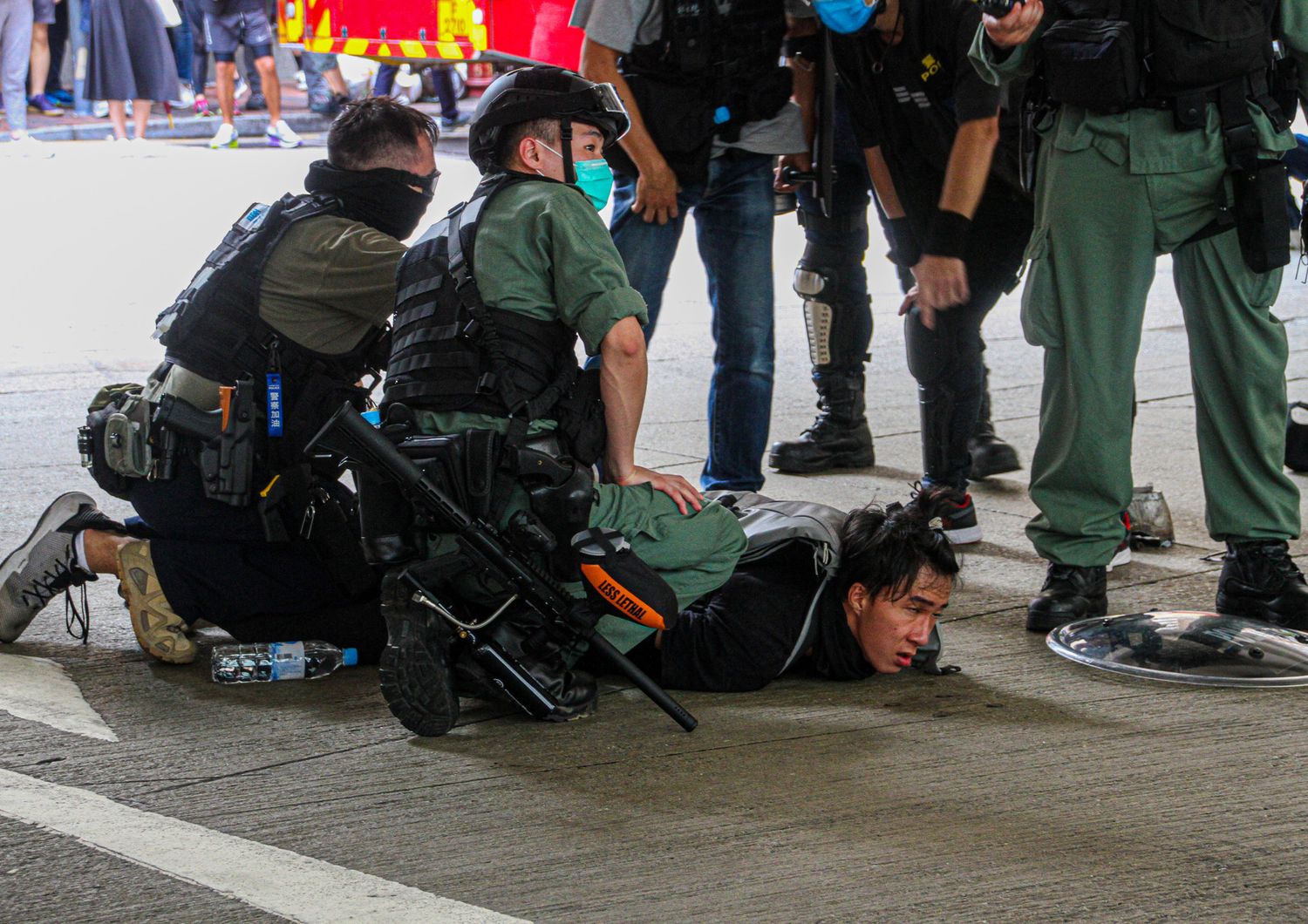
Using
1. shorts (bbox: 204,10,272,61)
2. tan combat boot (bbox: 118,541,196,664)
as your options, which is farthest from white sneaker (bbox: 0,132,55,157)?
tan combat boot (bbox: 118,541,196,664)

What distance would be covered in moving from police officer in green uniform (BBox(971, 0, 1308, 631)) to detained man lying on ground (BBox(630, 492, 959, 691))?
1.88 ft

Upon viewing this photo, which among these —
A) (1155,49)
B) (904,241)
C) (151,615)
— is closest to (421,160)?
(151,615)

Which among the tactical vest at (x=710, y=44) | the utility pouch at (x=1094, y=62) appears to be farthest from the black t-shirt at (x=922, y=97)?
the utility pouch at (x=1094, y=62)

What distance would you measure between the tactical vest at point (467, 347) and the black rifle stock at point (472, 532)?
0.21 meters

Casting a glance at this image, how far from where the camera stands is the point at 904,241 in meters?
4.75

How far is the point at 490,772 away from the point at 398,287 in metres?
1.05

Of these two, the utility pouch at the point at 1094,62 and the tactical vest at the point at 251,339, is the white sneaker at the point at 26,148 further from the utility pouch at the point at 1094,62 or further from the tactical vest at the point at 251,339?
the utility pouch at the point at 1094,62

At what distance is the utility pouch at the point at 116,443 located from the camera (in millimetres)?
3734

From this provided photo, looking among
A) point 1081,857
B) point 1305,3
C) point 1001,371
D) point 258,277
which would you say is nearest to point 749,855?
point 1081,857

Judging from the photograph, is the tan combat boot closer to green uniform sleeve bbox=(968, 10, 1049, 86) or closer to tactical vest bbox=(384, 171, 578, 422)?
tactical vest bbox=(384, 171, 578, 422)

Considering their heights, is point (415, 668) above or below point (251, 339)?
below

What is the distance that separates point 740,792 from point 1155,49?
6.12ft

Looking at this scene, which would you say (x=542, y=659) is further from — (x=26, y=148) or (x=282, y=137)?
(x=282, y=137)

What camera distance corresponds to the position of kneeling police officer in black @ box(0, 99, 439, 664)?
365cm
